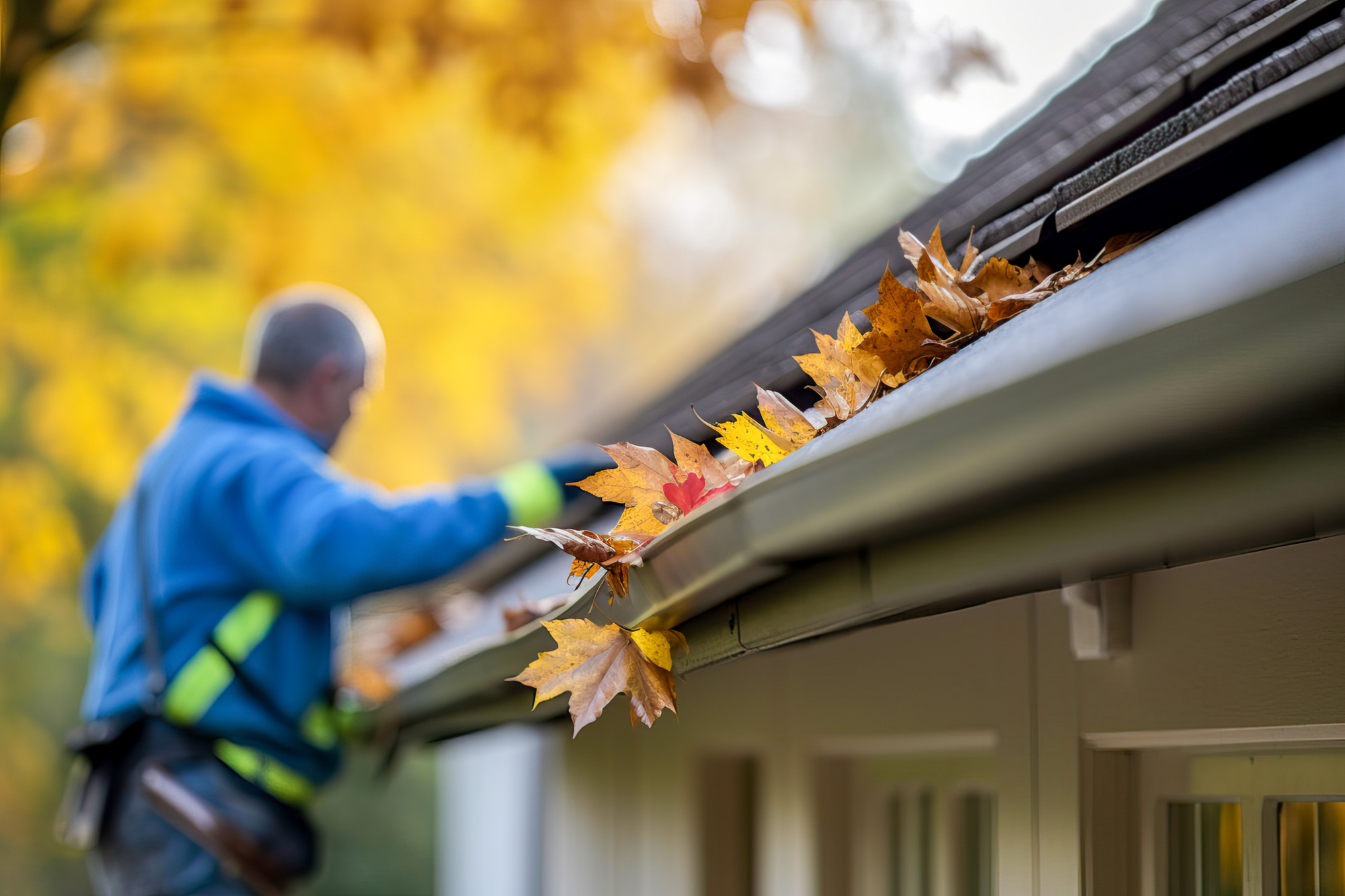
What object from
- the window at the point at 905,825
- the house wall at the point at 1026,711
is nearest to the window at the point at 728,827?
the house wall at the point at 1026,711

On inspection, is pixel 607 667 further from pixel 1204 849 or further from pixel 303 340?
pixel 303 340

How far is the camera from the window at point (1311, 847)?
1.22 meters

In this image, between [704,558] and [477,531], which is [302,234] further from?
[704,558]

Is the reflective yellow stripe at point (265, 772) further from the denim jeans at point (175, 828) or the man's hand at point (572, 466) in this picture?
the man's hand at point (572, 466)

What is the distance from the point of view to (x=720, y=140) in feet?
67.6

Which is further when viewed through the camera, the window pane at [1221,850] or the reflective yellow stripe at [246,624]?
the reflective yellow stripe at [246,624]

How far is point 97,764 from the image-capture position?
9.48 feet

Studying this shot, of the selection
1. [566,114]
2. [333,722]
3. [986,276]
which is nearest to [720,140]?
[566,114]

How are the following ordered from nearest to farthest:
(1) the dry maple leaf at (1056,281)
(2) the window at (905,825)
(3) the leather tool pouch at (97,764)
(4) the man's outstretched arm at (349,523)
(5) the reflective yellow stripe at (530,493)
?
1. (1) the dry maple leaf at (1056,281)
2. (2) the window at (905,825)
3. (4) the man's outstretched arm at (349,523)
4. (5) the reflective yellow stripe at (530,493)
5. (3) the leather tool pouch at (97,764)

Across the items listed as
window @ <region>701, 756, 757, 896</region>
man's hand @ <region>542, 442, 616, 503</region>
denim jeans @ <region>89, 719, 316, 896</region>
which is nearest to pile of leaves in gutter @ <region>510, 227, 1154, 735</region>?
man's hand @ <region>542, 442, 616, 503</region>

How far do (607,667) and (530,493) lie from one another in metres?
1.48

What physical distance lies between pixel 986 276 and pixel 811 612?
1.35 feet

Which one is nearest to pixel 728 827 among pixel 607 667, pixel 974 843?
pixel 974 843

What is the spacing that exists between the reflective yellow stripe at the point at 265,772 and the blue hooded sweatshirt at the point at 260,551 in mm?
17
